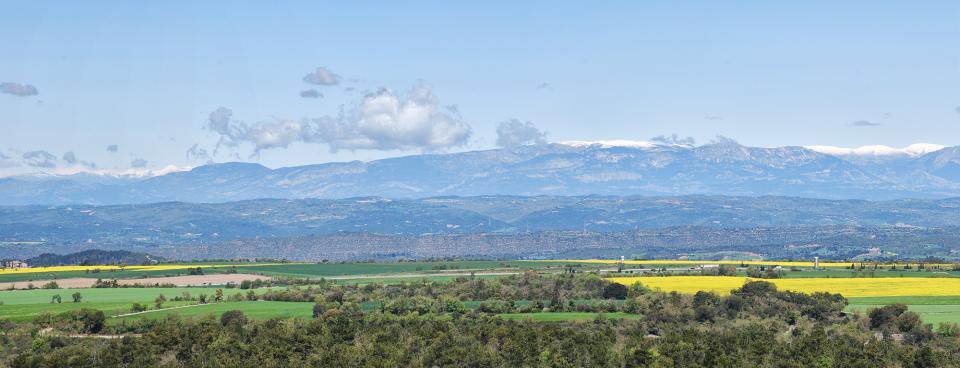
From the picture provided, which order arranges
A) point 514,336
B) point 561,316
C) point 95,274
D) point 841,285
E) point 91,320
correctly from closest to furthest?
point 514,336 → point 91,320 → point 561,316 → point 841,285 → point 95,274

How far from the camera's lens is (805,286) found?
128m

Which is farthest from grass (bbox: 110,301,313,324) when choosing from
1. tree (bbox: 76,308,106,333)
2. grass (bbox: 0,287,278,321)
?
grass (bbox: 0,287,278,321)

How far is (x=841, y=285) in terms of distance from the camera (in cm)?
13162

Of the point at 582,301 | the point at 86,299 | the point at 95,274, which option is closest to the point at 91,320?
the point at 86,299

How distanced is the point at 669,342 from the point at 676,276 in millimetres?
72327

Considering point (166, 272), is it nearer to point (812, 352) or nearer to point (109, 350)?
point (109, 350)

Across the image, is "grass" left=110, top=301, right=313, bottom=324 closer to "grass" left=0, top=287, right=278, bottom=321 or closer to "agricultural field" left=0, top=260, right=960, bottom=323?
"agricultural field" left=0, top=260, right=960, bottom=323

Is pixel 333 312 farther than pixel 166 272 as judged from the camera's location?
No

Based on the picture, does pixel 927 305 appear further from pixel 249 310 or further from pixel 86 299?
pixel 86 299

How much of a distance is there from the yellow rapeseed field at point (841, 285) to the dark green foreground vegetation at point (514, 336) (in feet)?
32.6

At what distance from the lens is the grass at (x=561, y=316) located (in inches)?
4033

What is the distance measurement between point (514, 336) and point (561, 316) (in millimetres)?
19463

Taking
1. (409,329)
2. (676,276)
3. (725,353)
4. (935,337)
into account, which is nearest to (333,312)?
(409,329)

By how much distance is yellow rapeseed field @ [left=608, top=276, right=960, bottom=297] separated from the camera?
122 meters
